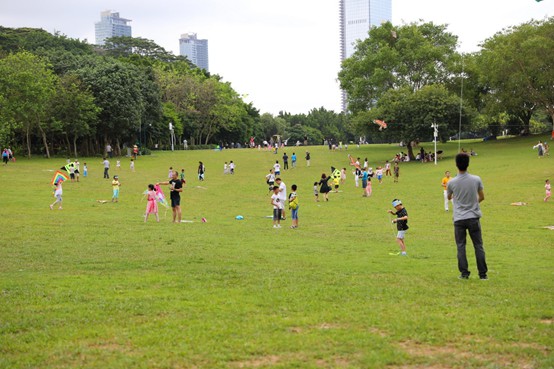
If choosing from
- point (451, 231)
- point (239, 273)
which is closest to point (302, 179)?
point (451, 231)

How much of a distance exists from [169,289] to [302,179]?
42.2 meters

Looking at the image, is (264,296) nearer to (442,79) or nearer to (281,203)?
(281,203)

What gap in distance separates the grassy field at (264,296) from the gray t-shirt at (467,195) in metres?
1.16

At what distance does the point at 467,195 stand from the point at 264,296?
3.65 metres

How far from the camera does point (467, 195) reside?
33.0ft

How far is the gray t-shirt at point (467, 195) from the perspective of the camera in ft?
32.9

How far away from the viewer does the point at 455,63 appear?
3275 inches

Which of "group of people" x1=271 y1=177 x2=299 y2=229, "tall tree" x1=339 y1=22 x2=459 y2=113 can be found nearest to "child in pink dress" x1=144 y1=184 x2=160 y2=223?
"group of people" x1=271 y1=177 x2=299 y2=229

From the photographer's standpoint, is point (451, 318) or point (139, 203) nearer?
point (451, 318)

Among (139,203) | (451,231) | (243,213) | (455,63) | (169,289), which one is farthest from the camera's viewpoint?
(455,63)

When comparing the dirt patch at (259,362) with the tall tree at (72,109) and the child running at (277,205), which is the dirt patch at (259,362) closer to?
the child running at (277,205)

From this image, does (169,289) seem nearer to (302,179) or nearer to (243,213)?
(243,213)

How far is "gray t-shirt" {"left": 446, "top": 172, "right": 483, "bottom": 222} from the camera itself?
10.0m

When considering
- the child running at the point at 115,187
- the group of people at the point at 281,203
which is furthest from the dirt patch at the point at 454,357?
the child running at the point at 115,187
